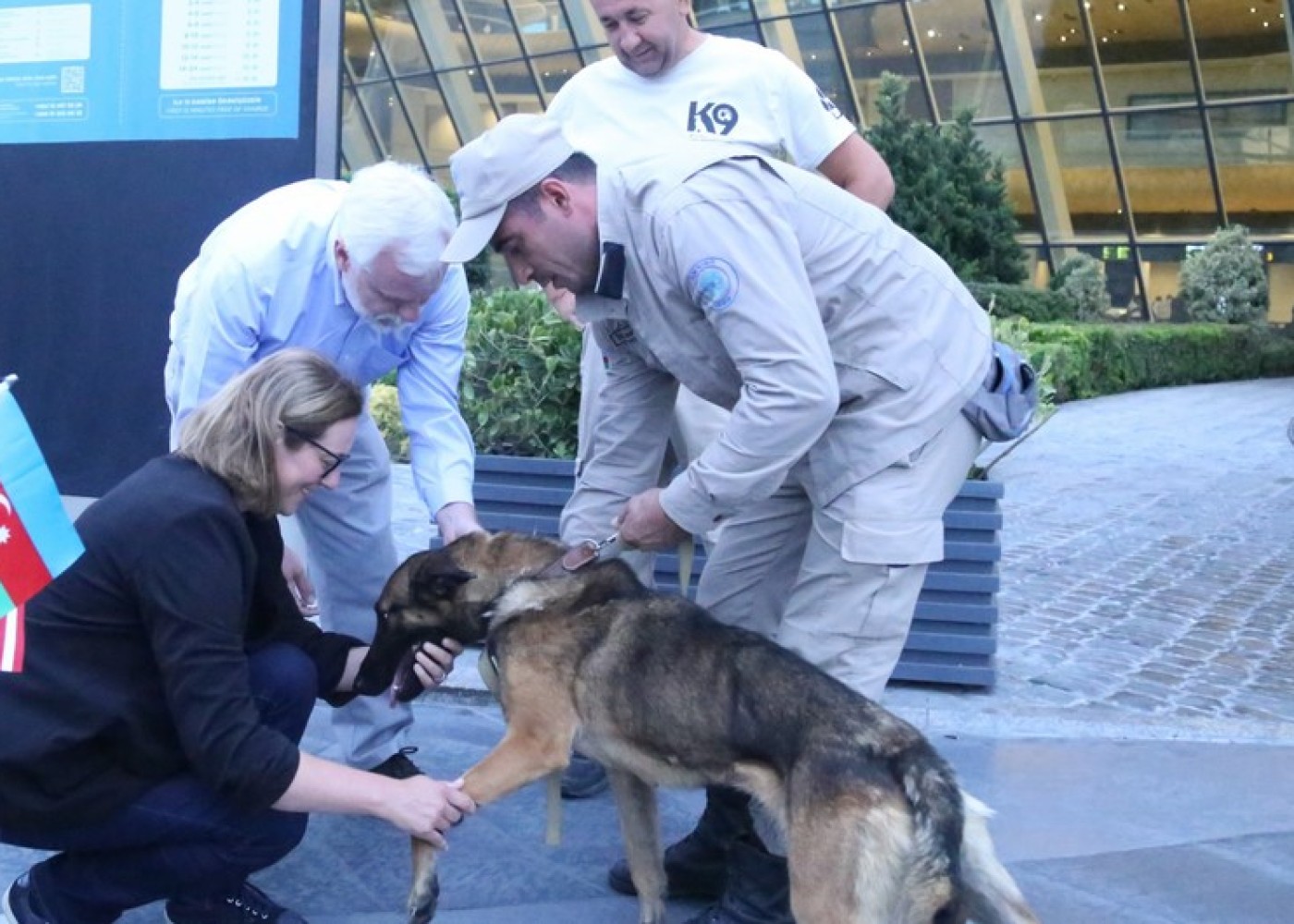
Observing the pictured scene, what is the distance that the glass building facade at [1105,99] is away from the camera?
2484 centimetres

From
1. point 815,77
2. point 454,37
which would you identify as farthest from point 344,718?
point 454,37

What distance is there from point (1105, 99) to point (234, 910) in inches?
974

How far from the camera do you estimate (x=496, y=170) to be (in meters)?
3.31

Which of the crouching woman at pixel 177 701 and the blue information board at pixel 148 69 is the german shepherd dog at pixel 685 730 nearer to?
the crouching woman at pixel 177 701

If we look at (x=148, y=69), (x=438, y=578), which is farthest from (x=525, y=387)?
(x=438, y=578)

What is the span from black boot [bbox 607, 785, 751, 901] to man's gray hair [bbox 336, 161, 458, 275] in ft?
5.28

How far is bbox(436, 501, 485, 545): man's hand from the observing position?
4312 mm

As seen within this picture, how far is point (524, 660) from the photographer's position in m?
3.60

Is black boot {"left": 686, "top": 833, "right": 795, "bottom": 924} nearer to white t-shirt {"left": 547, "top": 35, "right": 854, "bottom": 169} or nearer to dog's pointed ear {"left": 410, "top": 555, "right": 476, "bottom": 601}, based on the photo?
dog's pointed ear {"left": 410, "top": 555, "right": 476, "bottom": 601}

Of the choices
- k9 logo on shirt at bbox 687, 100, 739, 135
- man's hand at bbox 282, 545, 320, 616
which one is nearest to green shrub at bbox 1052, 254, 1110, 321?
k9 logo on shirt at bbox 687, 100, 739, 135

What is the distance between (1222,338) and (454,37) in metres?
16.3

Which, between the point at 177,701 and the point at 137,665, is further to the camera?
the point at 137,665

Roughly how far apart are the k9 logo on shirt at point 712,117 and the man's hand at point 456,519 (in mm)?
1320

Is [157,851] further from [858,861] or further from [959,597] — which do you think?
[959,597]
